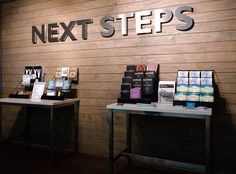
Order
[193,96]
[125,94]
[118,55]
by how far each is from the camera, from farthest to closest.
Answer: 1. [118,55]
2. [125,94]
3. [193,96]

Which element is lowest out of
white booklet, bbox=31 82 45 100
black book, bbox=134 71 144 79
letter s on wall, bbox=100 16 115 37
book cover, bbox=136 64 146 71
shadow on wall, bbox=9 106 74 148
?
shadow on wall, bbox=9 106 74 148

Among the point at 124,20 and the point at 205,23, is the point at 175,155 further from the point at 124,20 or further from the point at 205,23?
the point at 124,20

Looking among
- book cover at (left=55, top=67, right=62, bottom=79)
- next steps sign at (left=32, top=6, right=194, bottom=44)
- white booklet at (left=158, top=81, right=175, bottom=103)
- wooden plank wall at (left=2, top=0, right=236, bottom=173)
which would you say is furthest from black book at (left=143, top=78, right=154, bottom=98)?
book cover at (left=55, top=67, right=62, bottom=79)

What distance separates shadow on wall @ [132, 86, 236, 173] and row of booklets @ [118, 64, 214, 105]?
28cm

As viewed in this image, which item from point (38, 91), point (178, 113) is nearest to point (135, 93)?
point (178, 113)

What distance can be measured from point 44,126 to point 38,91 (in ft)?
2.37

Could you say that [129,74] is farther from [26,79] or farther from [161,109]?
[26,79]

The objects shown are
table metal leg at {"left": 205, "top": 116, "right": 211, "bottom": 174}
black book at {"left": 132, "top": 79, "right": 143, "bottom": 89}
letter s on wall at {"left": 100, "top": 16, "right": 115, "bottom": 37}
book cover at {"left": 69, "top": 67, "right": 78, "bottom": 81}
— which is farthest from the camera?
book cover at {"left": 69, "top": 67, "right": 78, "bottom": 81}

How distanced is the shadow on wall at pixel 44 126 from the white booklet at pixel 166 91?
151 centimetres

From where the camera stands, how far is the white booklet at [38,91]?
328cm

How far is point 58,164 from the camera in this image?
9.77 feet

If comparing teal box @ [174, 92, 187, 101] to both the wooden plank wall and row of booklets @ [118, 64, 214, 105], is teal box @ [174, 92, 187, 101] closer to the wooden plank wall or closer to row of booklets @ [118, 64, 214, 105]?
row of booklets @ [118, 64, 214, 105]

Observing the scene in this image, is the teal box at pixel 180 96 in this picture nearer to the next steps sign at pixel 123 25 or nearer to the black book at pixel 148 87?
the black book at pixel 148 87

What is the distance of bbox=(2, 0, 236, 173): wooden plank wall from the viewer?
256 cm
